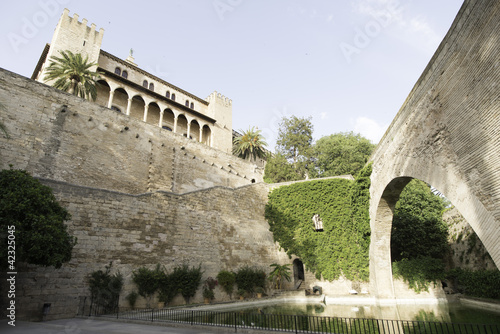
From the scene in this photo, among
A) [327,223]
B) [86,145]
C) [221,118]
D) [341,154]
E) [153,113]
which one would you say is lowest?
[327,223]

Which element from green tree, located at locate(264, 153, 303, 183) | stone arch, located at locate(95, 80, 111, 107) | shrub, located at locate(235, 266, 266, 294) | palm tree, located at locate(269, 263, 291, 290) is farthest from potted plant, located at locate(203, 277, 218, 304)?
stone arch, located at locate(95, 80, 111, 107)

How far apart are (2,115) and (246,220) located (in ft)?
48.0

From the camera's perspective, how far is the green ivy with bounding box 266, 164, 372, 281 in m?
16.8

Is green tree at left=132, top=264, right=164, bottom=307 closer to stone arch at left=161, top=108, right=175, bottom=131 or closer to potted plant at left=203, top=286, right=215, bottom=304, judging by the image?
potted plant at left=203, top=286, right=215, bottom=304

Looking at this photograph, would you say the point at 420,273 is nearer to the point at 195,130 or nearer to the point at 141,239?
the point at 141,239

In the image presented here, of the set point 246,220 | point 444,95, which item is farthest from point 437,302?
point 444,95

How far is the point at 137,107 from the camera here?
91.8ft

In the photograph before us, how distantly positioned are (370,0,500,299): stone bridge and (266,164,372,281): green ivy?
756 centimetres

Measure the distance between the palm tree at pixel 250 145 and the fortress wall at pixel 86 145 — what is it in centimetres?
1095

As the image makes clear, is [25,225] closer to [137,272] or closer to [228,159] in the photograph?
[137,272]

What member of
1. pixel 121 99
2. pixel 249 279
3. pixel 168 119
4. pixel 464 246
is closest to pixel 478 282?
pixel 464 246

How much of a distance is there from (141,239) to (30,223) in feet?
17.3

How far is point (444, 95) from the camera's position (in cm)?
714

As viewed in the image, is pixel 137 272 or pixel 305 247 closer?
pixel 137 272
